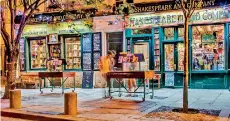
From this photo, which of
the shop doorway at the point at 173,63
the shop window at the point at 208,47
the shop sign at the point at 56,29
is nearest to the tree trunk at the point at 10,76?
the shop sign at the point at 56,29

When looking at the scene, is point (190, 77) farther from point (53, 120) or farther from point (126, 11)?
point (53, 120)

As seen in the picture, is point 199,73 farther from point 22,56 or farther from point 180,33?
point 22,56

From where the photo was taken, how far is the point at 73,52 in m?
17.8

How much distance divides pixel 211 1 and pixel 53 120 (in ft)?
30.4

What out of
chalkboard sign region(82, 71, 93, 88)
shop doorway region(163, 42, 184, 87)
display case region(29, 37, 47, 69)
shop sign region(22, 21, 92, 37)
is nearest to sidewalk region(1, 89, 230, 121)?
shop doorway region(163, 42, 184, 87)

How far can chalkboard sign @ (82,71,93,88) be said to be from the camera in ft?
54.0

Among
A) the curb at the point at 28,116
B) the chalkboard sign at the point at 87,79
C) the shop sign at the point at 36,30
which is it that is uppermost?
the shop sign at the point at 36,30

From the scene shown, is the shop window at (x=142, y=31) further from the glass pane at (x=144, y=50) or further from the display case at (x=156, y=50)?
the glass pane at (x=144, y=50)

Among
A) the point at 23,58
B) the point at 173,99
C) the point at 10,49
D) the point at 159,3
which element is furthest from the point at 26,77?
the point at 173,99

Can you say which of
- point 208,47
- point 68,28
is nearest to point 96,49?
point 68,28

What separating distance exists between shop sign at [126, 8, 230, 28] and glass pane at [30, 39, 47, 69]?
17.9ft

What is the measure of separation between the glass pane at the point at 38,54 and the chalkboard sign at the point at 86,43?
8.86 ft

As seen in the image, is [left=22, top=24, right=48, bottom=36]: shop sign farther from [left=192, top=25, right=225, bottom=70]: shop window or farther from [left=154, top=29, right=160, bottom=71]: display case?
[left=192, top=25, right=225, bottom=70]: shop window

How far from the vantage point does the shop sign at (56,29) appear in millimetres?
17250
